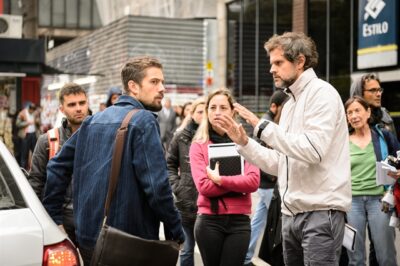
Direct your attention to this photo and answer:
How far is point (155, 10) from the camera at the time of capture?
29125 millimetres

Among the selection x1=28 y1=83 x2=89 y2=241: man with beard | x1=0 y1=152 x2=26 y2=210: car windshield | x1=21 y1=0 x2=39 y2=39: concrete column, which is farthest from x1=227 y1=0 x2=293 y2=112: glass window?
x1=21 y1=0 x2=39 y2=39: concrete column

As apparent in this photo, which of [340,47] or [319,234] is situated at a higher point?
[340,47]

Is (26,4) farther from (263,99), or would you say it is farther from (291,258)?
(291,258)

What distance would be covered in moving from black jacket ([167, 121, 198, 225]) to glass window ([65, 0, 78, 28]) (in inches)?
2083

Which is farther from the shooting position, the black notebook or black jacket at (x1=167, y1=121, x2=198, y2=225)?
black jacket at (x1=167, y1=121, x2=198, y2=225)

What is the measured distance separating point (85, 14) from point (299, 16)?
4209cm

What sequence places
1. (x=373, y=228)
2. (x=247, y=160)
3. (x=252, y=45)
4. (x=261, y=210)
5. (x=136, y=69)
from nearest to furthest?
1. (x=136, y=69)
2. (x=247, y=160)
3. (x=373, y=228)
4. (x=261, y=210)
5. (x=252, y=45)

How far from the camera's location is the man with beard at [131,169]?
408 centimetres

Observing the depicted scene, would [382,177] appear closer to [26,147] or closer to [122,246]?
[122,246]

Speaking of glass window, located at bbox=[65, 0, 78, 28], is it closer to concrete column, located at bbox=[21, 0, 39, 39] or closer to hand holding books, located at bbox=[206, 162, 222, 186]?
concrete column, located at bbox=[21, 0, 39, 39]

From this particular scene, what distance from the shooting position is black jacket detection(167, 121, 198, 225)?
21.9 feet

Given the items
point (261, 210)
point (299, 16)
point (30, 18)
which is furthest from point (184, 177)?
point (30, 18)

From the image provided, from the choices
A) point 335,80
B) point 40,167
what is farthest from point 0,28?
point 40,167

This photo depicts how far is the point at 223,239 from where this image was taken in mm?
5895
